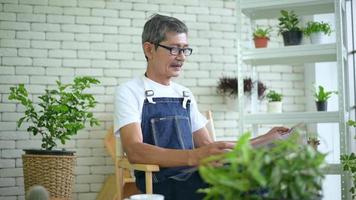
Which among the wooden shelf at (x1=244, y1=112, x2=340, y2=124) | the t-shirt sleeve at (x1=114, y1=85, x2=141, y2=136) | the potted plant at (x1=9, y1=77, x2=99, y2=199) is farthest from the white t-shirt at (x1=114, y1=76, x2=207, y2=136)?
the potted plant at (x1=9, y1=77, x2=99, y2=199)

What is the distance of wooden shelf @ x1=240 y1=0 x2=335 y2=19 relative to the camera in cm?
327

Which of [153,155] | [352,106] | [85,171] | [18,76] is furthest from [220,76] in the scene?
[153,155]

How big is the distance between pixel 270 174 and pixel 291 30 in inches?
103

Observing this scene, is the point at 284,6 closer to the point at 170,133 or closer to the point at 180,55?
the point at 180,55

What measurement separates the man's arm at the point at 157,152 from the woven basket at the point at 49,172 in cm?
132

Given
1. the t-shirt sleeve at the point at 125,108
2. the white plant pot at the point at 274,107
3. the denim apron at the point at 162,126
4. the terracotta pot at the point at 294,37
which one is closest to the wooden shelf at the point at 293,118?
the white plant pot at the point at 274,107

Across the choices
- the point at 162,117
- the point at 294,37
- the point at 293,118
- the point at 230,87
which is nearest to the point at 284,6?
the point at 294,37

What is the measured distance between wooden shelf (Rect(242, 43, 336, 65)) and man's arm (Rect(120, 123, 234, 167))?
1538 millimetres

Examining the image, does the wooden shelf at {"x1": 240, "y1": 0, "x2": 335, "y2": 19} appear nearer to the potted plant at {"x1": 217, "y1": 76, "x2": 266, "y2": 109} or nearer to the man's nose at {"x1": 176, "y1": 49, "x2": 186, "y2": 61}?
the potted plant at {"x1": 217, "y1": 76, "x2": 266, "y2": 109}

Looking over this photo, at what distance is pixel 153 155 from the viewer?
6.59 ft

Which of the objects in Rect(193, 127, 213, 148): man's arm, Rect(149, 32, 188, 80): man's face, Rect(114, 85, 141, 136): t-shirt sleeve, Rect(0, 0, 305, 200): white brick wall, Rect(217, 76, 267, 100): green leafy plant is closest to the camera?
Rect(114, 85, 141, 136): t-shirt sleeve

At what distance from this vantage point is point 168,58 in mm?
2326

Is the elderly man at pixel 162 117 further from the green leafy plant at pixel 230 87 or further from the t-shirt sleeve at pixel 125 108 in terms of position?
the green leafy plant at pixel 230 87

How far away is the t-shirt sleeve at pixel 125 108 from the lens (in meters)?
2.14
